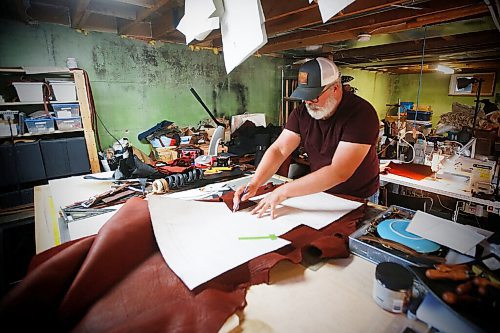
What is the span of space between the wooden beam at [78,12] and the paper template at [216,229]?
2.71 meters

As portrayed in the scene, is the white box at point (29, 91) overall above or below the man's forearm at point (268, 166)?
above

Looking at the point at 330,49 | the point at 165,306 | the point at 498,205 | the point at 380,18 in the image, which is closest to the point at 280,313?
the point at 165,306

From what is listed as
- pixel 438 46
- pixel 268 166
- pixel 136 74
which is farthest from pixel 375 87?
pixel 268 166

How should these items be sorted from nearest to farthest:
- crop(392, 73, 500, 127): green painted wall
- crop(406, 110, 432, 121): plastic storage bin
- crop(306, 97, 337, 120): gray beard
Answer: crop(306, 97, 337, 120): gray beard
crop(406, 110, 432, 121): plastic storage bin
crop(392, 73, 500, 127): green painted wall

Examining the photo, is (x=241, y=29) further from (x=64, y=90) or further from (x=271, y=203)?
(x=64, y=90)

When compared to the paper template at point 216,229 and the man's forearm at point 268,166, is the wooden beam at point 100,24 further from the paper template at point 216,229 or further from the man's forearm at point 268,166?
the paper template at point 216,229

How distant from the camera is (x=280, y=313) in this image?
0.65m

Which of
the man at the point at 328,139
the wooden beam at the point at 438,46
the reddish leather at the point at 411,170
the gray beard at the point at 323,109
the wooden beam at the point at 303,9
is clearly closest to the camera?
the man at the point at 328,139

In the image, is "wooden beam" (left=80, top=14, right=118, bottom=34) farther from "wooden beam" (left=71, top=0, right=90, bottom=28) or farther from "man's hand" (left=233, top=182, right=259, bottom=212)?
"man's hand" (left=233, top=182, right=259, bottom=212)

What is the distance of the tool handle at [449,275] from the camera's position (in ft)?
1.94

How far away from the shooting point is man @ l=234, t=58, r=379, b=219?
4.21ft

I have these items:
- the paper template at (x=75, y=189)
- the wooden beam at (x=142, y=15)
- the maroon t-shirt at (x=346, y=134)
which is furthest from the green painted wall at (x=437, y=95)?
the paper template at (x=75, y=189)

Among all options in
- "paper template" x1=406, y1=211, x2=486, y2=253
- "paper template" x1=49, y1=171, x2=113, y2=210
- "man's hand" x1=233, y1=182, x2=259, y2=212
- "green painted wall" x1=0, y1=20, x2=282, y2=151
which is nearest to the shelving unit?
"green painted wall" x1=0, y1=20, x2=282, y2=151

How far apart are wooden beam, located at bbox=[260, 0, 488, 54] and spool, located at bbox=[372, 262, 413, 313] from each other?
2799 mm
